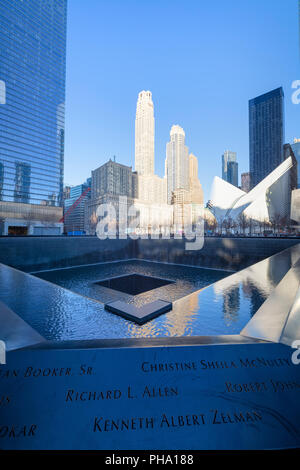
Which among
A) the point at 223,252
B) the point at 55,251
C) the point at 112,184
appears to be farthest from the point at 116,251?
the point at 112,184

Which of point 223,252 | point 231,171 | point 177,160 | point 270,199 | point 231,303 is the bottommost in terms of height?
point 231,303

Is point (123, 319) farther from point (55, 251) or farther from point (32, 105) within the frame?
point (32, 105)

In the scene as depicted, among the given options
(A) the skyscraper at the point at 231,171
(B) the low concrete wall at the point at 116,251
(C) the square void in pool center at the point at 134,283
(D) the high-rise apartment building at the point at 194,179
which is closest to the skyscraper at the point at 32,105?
(B) the low concrete wall at the point at 116,251

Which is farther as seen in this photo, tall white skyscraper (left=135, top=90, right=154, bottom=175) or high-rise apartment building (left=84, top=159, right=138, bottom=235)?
tall white skyscraper (left=135, top=90, right=154, bottom=175)

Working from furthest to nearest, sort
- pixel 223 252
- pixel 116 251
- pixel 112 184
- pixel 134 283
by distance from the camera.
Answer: pixel 112 184 → pixel 116 251 → pixel 223 252 → pixel 134 283

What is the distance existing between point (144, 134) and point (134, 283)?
132342 millimetres

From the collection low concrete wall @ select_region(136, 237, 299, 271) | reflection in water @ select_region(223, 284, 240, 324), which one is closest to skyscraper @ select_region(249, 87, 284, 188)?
low concrete wall @ select_region(136, 237, 299, 271)

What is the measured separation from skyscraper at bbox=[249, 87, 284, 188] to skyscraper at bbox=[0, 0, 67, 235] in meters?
96.0

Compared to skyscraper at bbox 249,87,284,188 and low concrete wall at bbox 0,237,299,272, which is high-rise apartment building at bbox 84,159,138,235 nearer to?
low concrete wall at bbox 0,237,299,272

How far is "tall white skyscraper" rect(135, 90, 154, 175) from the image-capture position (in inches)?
5012

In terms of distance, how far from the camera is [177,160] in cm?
15088

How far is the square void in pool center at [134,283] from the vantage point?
11672mm

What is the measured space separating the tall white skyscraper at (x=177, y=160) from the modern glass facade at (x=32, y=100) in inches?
3990

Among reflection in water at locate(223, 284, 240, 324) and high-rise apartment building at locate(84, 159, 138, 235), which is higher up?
high-rise apartment building at locate(84, 159, 138, 235)
